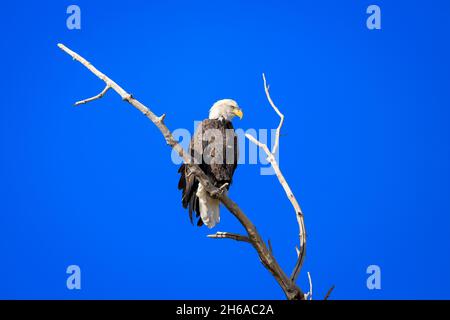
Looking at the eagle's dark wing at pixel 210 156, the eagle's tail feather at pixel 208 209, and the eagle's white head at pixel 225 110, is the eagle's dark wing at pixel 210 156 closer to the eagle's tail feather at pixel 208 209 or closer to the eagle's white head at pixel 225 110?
the eagle's tail feather at pixel 208 209

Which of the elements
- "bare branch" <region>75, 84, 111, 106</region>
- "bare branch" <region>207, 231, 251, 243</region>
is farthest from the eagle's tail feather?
"bare branch" <region>75, 84, 111, 106</region>

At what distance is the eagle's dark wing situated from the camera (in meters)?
6.67

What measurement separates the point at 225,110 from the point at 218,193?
1.61 m

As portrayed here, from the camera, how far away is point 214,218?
6836 millimetres

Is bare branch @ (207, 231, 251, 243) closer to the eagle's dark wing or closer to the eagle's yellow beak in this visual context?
the eagle's dark wing

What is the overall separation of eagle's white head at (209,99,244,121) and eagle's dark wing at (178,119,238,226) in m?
0.18

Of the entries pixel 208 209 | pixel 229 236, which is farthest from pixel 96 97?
pixel 208 209

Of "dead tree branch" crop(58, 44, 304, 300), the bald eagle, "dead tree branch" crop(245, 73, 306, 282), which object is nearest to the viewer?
"dead tree branch" crop(58, 44, 304, 300)

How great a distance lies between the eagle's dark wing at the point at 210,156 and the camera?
667cm

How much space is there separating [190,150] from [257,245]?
1526 mm

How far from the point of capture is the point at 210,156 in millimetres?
6703

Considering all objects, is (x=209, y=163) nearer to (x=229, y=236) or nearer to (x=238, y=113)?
Result: (x=238, y=113)
